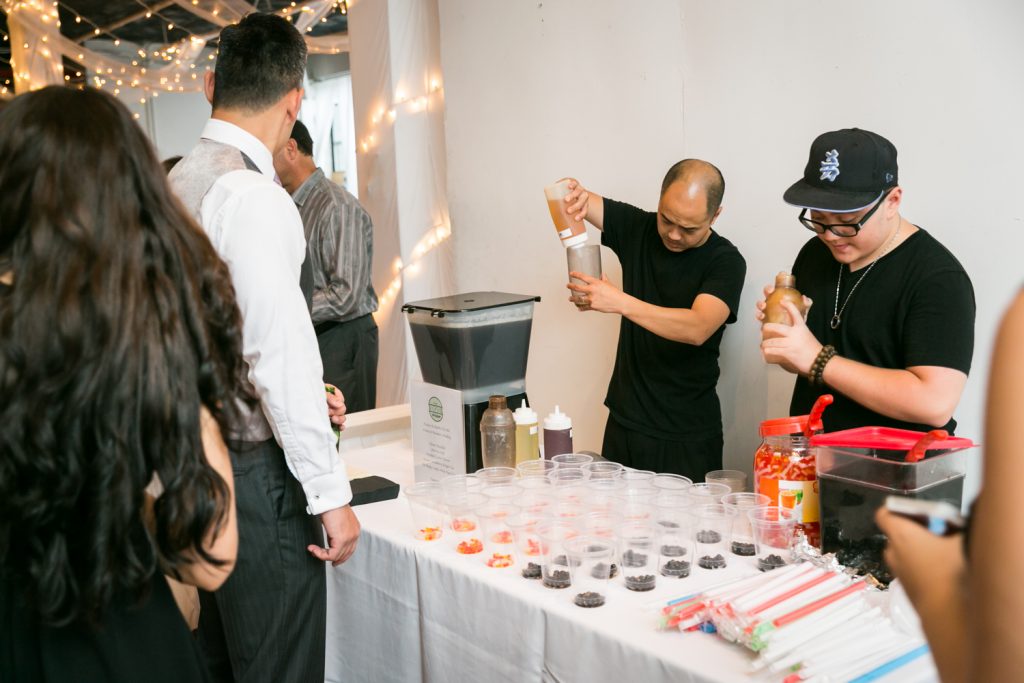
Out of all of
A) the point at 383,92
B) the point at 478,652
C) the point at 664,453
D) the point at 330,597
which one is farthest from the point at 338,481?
the point at 383,92

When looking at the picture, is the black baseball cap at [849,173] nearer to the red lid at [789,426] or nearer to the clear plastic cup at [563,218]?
the red lid at [789,426]

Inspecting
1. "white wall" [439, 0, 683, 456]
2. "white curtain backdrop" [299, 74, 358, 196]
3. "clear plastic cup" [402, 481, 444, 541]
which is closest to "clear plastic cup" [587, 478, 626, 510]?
"clear plastic cup" [402, 481, 444, 541]

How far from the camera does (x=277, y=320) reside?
1.52 m

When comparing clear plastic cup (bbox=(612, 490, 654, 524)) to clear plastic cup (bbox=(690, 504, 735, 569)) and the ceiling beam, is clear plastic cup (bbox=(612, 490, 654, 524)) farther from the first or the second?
the ceiling beam

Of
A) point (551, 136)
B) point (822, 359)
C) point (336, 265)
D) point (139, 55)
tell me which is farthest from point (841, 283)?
point (139, 55)

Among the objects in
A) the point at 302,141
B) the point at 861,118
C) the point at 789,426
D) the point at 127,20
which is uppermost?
the point at 127,20

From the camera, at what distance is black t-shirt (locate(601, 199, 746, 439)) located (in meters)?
2.62

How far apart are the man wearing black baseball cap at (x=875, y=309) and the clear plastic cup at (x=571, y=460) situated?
484mm

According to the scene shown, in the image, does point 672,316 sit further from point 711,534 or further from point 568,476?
point 711,534

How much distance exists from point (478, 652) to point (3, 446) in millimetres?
974

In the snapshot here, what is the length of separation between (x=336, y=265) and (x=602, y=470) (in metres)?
1.99

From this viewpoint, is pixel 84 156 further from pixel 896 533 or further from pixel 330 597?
pixel 330 597

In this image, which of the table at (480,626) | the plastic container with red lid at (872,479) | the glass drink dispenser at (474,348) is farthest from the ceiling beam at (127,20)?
the plastic container with red lid at (872,479)

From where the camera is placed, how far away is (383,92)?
4281 mm
